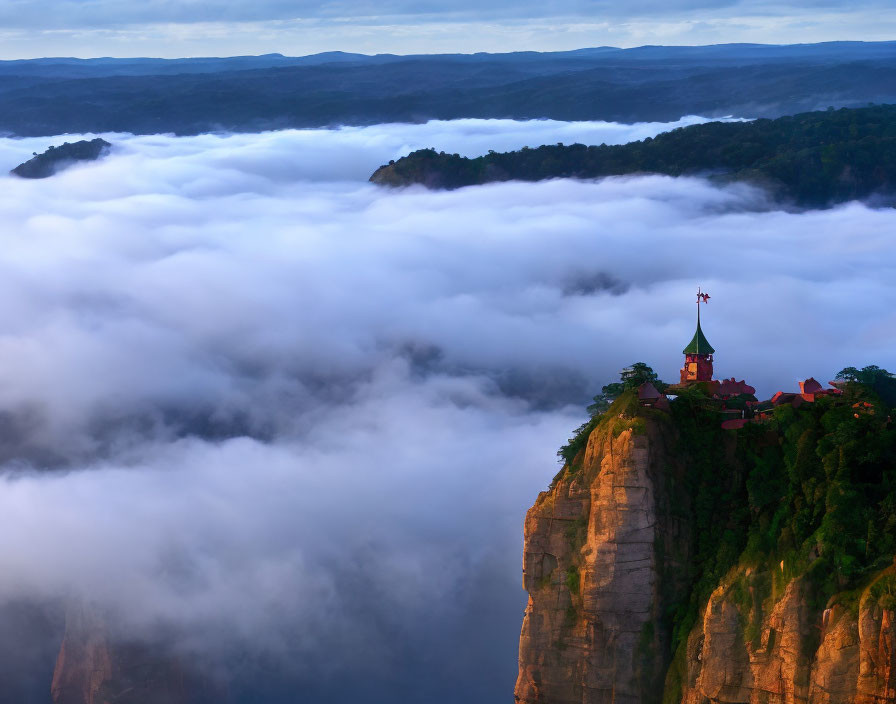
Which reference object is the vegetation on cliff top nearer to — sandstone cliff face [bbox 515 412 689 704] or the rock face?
sandstone cliff face [bbox 515 412 689 704]

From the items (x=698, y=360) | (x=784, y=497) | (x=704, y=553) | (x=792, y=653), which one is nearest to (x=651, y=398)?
(x=704, y=553)

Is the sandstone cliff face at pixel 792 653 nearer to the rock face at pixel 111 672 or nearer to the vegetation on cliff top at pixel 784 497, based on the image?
the vegetation on cliff top at pixel 784 497

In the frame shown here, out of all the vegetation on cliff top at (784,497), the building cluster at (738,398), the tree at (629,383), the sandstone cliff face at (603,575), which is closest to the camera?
the vegetation on cliff top at (784,497)

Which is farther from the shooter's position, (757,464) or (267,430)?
(267,430)

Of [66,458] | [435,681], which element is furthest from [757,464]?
[66,458]

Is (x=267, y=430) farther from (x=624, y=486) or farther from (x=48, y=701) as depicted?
(x=624, y=486)

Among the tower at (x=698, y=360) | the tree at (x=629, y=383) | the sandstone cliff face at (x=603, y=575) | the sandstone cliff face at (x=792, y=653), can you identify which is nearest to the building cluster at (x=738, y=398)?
the tree at (x=629, y=383)

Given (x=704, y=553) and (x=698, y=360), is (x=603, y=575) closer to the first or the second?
(x=704, y=553)
